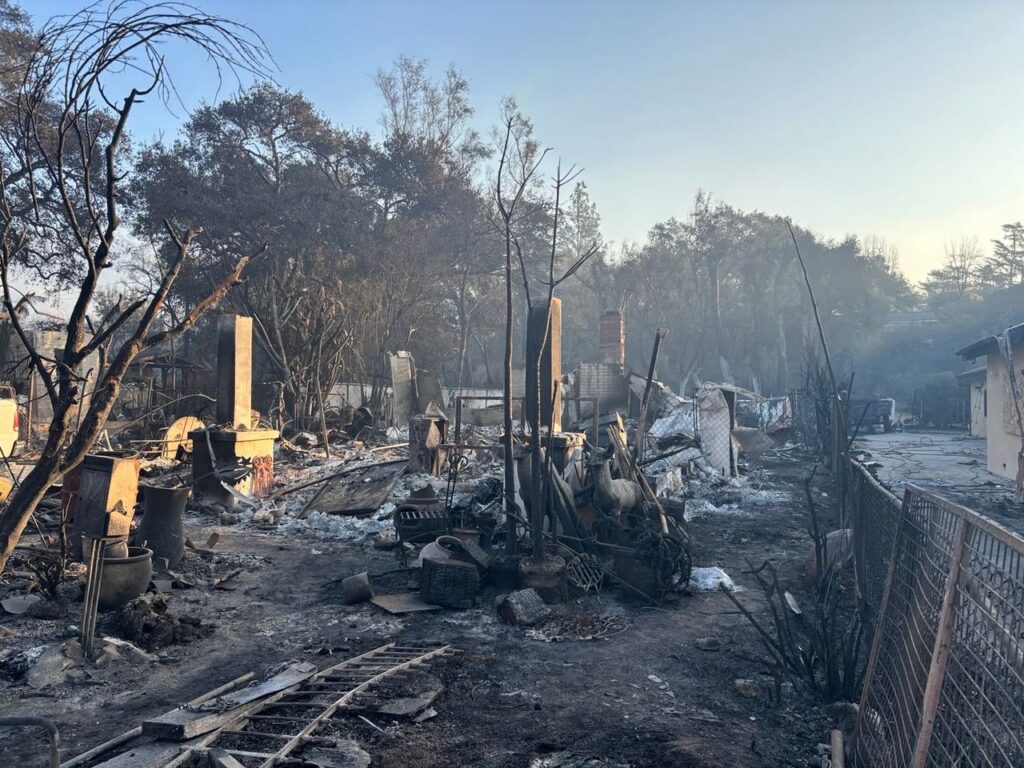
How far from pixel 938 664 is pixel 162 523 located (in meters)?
7.23

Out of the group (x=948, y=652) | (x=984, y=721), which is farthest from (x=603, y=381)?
(x=984, y=721)

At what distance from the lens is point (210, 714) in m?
4.18

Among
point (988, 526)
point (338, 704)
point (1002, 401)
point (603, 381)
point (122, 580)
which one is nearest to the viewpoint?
point (988, 526)

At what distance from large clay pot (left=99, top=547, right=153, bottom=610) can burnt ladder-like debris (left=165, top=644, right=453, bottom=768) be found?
7.28ft

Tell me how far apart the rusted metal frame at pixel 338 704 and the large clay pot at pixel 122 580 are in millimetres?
2658

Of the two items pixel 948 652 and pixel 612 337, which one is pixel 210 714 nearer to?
pixel 948 652

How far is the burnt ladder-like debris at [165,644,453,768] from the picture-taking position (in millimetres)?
3893

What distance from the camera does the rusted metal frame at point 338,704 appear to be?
3.82m

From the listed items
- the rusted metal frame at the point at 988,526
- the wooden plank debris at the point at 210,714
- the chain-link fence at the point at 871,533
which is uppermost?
the rusted metal frame at the point at 988,526

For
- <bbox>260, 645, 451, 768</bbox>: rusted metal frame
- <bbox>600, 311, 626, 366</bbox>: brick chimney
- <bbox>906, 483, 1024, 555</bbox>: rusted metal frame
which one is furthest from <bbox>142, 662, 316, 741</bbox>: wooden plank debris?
<bbox>600, 311, 626, 366</bbox>: brick chimney

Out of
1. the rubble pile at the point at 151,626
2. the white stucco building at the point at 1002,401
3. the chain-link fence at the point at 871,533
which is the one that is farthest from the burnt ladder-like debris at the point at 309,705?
the white stucco building at the point at 1002,401

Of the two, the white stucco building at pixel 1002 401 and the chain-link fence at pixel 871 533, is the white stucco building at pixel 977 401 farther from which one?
the chain-link fence at pixel 871 533

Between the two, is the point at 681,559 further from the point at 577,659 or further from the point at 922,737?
the point at 922,737

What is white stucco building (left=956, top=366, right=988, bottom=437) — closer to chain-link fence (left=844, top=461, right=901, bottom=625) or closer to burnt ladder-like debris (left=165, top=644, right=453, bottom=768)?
chain-link fence (left=844, top=461, right=901, bottom=625)
